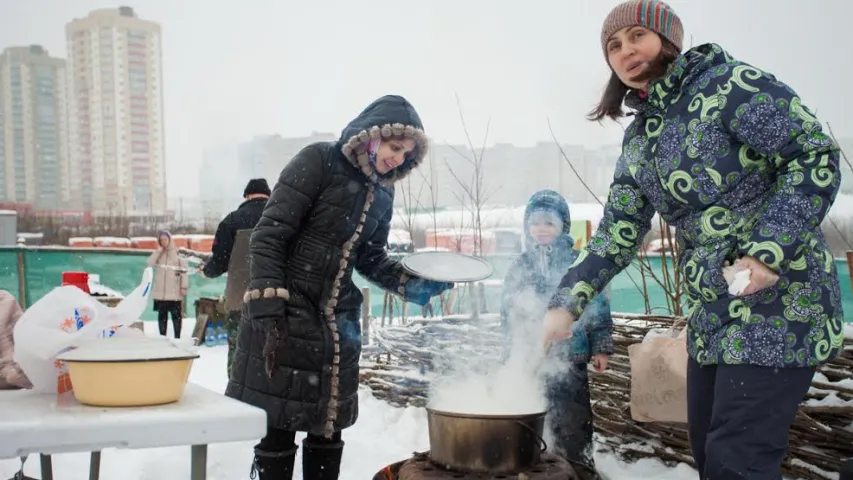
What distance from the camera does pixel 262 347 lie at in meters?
2.83

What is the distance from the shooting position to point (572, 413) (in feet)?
13.2

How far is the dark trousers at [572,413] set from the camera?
400 centimetres

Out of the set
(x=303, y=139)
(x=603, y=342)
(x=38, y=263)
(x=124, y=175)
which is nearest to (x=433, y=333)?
(x=603, y=342)

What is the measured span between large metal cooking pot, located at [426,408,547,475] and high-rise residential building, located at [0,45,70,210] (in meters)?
31.6

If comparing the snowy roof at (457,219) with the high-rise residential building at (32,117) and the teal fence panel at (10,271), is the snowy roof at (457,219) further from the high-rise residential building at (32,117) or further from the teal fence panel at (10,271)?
the high-rise residential building at (32,117)

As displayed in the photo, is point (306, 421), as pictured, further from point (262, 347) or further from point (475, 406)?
point (475, 406)

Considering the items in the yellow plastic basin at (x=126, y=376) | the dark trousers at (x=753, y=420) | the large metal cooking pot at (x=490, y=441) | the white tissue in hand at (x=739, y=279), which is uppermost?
the white tissue in hand at (x=739, y=279)

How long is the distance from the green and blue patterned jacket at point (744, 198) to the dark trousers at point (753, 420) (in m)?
0.04

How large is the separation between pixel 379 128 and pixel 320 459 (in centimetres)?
145

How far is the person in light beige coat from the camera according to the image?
11.3 m

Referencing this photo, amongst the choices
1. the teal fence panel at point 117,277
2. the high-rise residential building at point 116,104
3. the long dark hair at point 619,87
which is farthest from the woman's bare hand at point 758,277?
the high-rise residential building at point 116,104

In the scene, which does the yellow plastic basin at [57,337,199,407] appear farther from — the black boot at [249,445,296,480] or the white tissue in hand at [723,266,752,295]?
the white tissue in hand at [723,266,752,295]

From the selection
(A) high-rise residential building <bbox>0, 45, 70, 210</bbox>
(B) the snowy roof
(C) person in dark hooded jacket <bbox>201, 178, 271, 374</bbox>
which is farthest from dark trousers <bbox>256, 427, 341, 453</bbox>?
(A) high-rise residential building <bbox>0, 45, 70, 210</bbox>

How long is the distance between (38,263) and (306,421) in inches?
448
